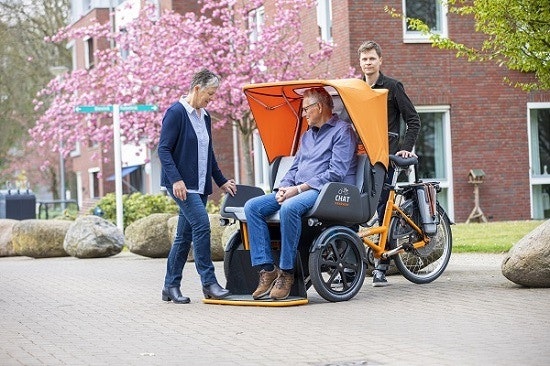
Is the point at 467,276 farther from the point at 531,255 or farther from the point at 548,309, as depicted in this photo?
the point at 548,309

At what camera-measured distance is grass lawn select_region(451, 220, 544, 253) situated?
18.5 metres

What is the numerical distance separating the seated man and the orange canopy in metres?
0.15

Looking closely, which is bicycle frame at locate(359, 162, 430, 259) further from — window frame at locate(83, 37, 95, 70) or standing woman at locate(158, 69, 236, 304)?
window frame at locate(83, 37, 95, 70)

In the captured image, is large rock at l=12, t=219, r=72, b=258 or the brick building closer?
A: large rock at l=12, t=219, r=72, b=258

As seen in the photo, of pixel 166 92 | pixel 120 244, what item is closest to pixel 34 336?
pixel 120 244

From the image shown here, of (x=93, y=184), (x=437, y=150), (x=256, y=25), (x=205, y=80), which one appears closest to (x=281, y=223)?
(x=205, y=80)

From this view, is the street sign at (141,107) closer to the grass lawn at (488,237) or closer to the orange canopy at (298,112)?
the grass lawn at (488,237)

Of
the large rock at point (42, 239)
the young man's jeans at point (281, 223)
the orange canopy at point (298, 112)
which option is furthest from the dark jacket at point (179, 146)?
the large rock at point (42, 239)

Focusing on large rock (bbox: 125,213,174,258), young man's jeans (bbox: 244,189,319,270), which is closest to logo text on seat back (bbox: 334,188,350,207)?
young man's jeans (bbox: 244,189,319,270)

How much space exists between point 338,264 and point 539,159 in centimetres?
1942

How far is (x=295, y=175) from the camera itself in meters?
12.0

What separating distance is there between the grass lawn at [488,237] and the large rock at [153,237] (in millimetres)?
4193

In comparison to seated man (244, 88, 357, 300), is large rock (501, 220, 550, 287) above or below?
below

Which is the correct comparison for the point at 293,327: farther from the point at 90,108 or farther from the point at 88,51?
the point at 88,51
